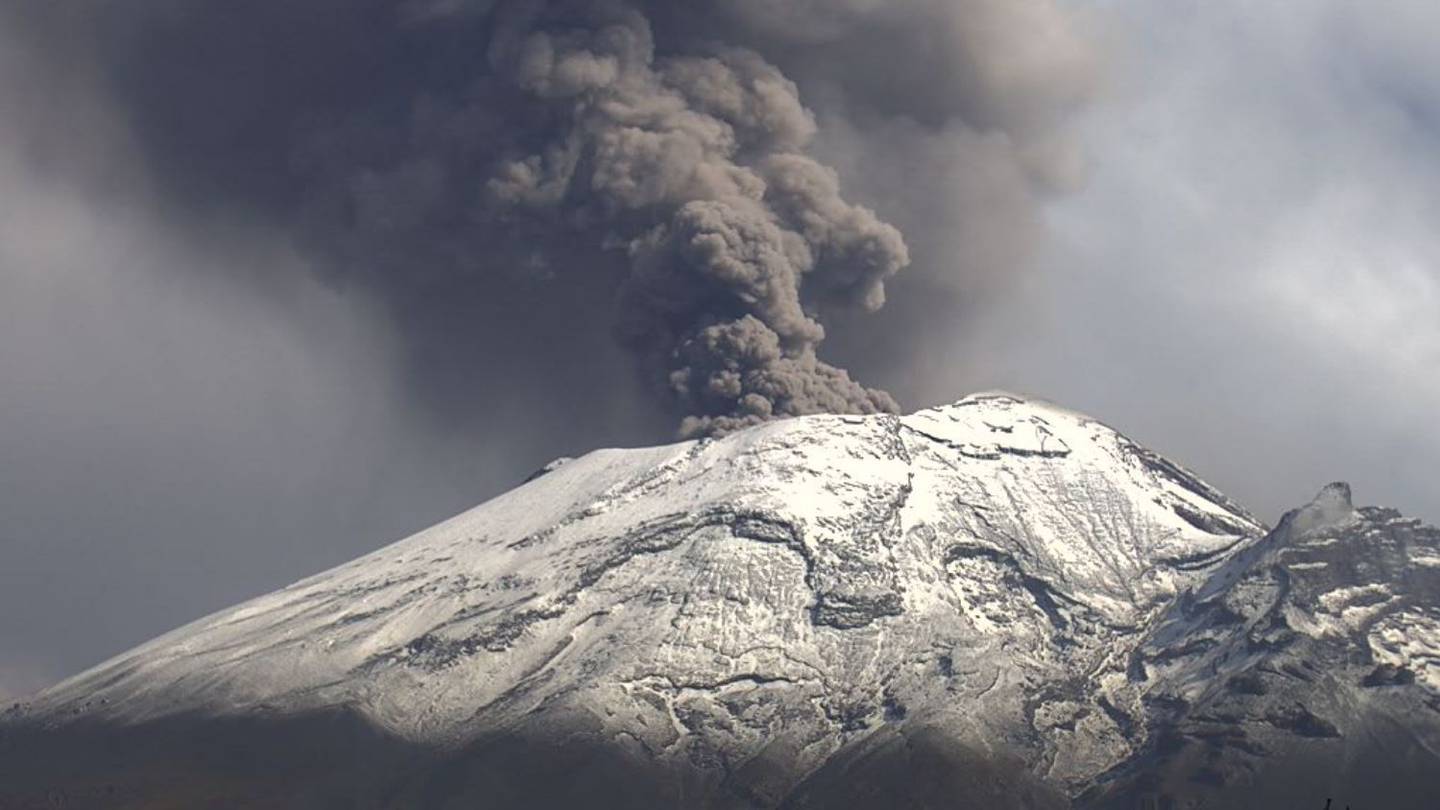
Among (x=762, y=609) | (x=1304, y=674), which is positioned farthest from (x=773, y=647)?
(x=1304, y=674)

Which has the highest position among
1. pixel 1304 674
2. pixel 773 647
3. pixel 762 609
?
pixel 762 609

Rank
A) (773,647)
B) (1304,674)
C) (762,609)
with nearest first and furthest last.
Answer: (1304,674) < (773,647) < (762,609)

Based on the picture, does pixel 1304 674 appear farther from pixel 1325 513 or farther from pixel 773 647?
pixel 773 647

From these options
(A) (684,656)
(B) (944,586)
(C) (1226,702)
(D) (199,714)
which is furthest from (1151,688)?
(D) (199,714)

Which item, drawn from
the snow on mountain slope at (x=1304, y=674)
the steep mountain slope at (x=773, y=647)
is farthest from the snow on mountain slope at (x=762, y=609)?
the snow on mountain slope at (x=1304, y=674)

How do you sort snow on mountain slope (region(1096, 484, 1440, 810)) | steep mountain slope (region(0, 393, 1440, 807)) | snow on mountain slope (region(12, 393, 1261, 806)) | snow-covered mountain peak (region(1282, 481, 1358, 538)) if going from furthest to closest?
snow-covered mountain peak (region(1282, 481, 1358, 538)) < snow on mountain slope (region(12, 393, 1261, 806)) < steep mountain slope (region(0, 393, 1440, 807)) < snow on mountain slope (region(1096, 484, 1440, 810))

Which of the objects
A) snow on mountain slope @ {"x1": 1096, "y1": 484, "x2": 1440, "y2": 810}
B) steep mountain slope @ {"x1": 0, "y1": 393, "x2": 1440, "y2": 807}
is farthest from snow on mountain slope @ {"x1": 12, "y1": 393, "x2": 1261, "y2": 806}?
snow on mountain slope @ {"x1": 1096, "y1": 484, "x2": 1440, "y2": 810}

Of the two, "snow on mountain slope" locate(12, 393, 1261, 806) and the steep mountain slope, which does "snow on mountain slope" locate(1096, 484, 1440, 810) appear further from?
"snow on mountain slope" locate(12, 393, 1261, 806)

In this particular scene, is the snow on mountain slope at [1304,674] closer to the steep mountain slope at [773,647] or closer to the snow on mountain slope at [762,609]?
the steep mountain slope at [773,647]
